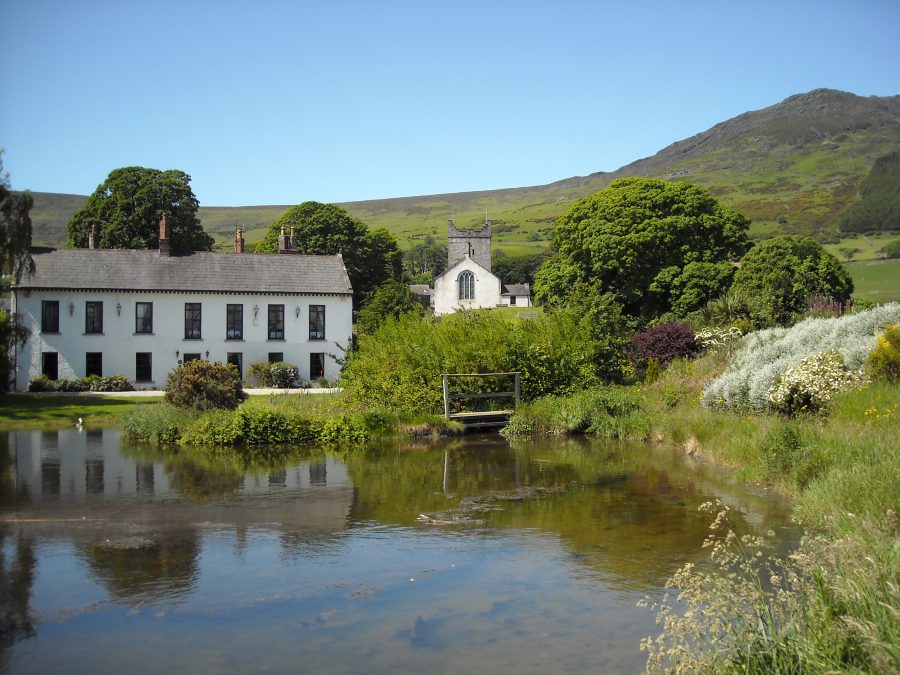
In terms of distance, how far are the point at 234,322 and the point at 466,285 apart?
69.1m

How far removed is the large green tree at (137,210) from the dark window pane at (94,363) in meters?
16.8

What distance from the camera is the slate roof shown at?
4141cm

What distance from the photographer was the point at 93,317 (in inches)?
1628

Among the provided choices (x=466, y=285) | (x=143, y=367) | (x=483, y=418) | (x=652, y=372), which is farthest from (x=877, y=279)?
(x=466, y=285)

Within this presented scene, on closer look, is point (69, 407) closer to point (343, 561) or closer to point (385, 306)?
point (385, 306)

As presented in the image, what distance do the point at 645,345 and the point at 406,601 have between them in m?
22.8

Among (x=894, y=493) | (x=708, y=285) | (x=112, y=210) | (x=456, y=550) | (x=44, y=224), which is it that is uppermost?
(x=44, y=224)

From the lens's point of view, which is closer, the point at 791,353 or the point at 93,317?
the point at 791,353

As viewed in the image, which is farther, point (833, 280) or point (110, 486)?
point (833, 280)

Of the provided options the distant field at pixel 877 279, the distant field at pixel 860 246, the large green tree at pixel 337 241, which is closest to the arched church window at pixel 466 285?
the large green tree at pixel 337 241

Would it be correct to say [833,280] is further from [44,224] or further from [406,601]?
[44,224]

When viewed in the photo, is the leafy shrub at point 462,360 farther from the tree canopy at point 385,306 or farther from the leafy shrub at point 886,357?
the leafy shrub at point 886,357

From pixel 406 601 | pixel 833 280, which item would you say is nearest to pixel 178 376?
pixel 406 601

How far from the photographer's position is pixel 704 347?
1203 inches
